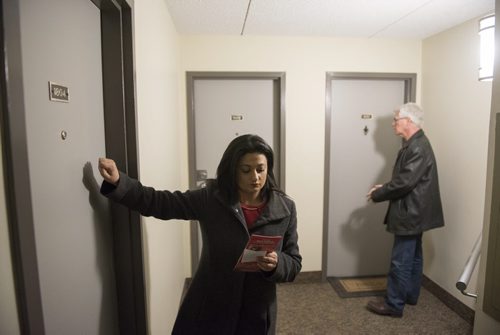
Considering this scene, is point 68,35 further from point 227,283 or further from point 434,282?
point 434,282

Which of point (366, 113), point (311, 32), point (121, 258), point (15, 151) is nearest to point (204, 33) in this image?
point (311, 32)

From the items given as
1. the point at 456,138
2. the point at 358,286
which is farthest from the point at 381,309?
the point at 456,138

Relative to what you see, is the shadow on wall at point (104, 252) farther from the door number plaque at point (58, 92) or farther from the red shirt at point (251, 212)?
the red shirt at point (251, 212)

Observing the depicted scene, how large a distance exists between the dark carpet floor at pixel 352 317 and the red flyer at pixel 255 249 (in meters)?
1.42

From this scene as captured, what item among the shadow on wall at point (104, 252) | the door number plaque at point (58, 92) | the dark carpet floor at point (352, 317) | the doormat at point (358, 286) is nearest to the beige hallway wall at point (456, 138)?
the dark carpet floor at point (352, 317)

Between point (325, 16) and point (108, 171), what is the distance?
1.91 meters

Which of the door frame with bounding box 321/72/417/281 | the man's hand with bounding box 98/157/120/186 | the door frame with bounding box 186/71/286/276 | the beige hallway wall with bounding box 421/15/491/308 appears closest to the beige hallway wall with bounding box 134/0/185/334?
the man's hand with bounding box 98/157/120/186

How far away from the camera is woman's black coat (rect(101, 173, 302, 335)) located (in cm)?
123

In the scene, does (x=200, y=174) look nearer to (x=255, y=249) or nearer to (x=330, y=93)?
(x=330, y=93)

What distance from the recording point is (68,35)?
0.94 m

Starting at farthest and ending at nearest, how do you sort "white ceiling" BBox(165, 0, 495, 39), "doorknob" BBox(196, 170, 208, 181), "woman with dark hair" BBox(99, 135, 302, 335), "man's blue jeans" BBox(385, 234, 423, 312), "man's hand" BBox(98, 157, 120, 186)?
1. "doorknob" BBox(196, 170, 208, 181)
2. "man's blue jeans" BBox(385, 234, 423, 312)
3. "white ceiling" BBox(165, 0, 495, 39)
4. "woman with dark hair" BBox(99, 135, 302, 335)
5. "man's hand" BBox(98, 157, 120, 186)

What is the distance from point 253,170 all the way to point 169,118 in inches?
44.6

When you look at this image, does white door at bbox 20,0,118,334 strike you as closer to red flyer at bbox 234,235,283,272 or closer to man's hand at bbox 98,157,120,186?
man's hand at bbox 98,157,120,186

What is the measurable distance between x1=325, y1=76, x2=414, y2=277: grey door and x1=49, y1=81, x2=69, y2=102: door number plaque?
7.66 ft
